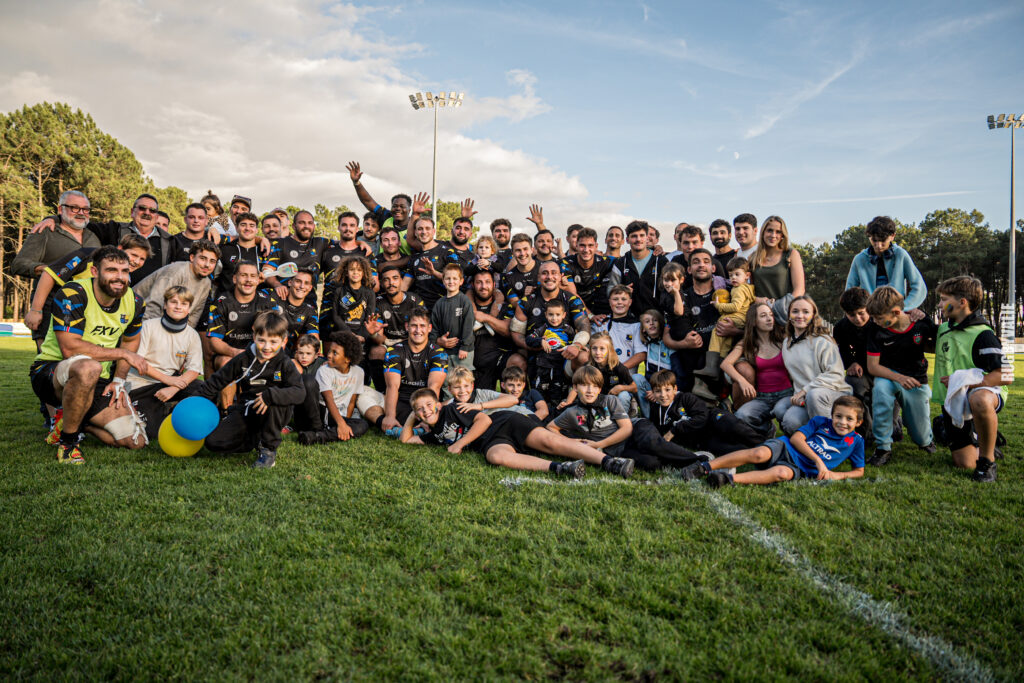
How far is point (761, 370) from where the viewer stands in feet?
17.1

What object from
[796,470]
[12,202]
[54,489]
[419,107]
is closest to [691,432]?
[796,470]

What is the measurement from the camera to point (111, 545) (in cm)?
279

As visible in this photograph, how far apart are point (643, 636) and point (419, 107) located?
24.1 meters

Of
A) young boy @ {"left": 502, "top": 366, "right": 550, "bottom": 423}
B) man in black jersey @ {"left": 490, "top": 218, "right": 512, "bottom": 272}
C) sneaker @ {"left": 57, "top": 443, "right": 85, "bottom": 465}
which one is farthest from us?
man in black jersey @ {"left": 490, "top": 218, "right": 512, "bottom": 272}

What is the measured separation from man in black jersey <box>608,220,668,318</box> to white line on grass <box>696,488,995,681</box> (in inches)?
144

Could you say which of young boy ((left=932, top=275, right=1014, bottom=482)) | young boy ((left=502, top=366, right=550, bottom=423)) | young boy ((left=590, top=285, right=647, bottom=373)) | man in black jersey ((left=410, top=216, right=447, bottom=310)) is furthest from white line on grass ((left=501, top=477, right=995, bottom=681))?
man in black jersey ((left=410, top=216, right=447, bottom=310))

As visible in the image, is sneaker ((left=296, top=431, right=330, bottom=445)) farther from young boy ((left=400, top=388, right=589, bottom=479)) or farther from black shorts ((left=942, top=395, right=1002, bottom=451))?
black shorts ((left=942, top=395, right=1002, bottom=451))

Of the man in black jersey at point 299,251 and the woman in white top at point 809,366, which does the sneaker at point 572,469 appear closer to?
the woman in white top at point 809,366

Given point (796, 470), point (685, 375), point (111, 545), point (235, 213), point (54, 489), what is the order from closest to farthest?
point (111, 545)
point (54, 489)
point (796, 470)
point (685, 375)
point (235, 213)

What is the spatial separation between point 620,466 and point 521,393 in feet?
5.84

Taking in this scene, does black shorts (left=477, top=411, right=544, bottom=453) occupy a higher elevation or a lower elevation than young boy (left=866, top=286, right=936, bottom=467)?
lower

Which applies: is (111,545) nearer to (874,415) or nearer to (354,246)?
(354,246)

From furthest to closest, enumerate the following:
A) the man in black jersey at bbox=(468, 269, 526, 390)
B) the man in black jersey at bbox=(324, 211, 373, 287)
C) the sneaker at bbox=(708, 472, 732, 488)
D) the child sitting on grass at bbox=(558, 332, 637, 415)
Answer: the man in black jersey at bbox=(324, 211, 373, 287), the man in black jersey at bbox=(468, 269, 526, 390), the child sitting on grass at bbox=(558, 332, 637, 415), the sneaker at bbox=(708, 472, 732, 488)

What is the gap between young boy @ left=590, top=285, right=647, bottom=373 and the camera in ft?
20.3
